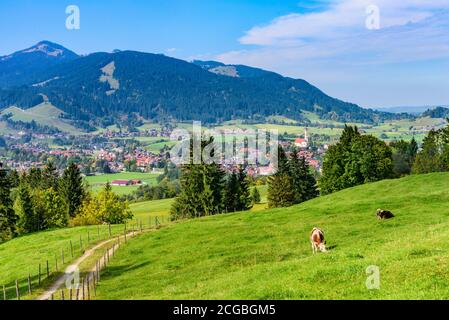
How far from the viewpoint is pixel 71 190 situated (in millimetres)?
117875

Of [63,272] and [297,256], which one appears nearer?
[297,256]

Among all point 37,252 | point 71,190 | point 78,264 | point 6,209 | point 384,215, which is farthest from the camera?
point 71,190

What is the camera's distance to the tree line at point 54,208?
103m

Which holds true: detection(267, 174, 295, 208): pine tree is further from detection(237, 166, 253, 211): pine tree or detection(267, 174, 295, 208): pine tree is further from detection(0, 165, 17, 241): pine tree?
detection(0, 165, 17, 241): pine tree

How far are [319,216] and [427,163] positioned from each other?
108136 mm

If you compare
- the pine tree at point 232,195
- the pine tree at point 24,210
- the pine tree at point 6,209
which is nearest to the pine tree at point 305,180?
the pine tree at point 232,195

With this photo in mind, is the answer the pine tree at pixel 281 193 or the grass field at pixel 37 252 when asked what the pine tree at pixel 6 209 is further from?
the pine tree at pixel 281 193

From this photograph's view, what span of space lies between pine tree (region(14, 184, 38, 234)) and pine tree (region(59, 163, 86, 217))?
11.4m

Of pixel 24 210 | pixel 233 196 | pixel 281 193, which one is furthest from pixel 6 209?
pixel 281 193

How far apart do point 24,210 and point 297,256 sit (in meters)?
87.1

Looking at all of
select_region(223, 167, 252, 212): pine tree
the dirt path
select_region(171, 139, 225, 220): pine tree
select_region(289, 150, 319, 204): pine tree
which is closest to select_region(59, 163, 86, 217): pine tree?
select_region(171, 139, 225, 220): pine tree

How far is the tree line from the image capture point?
10331 centimetres

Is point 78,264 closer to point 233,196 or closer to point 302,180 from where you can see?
point 233,196
